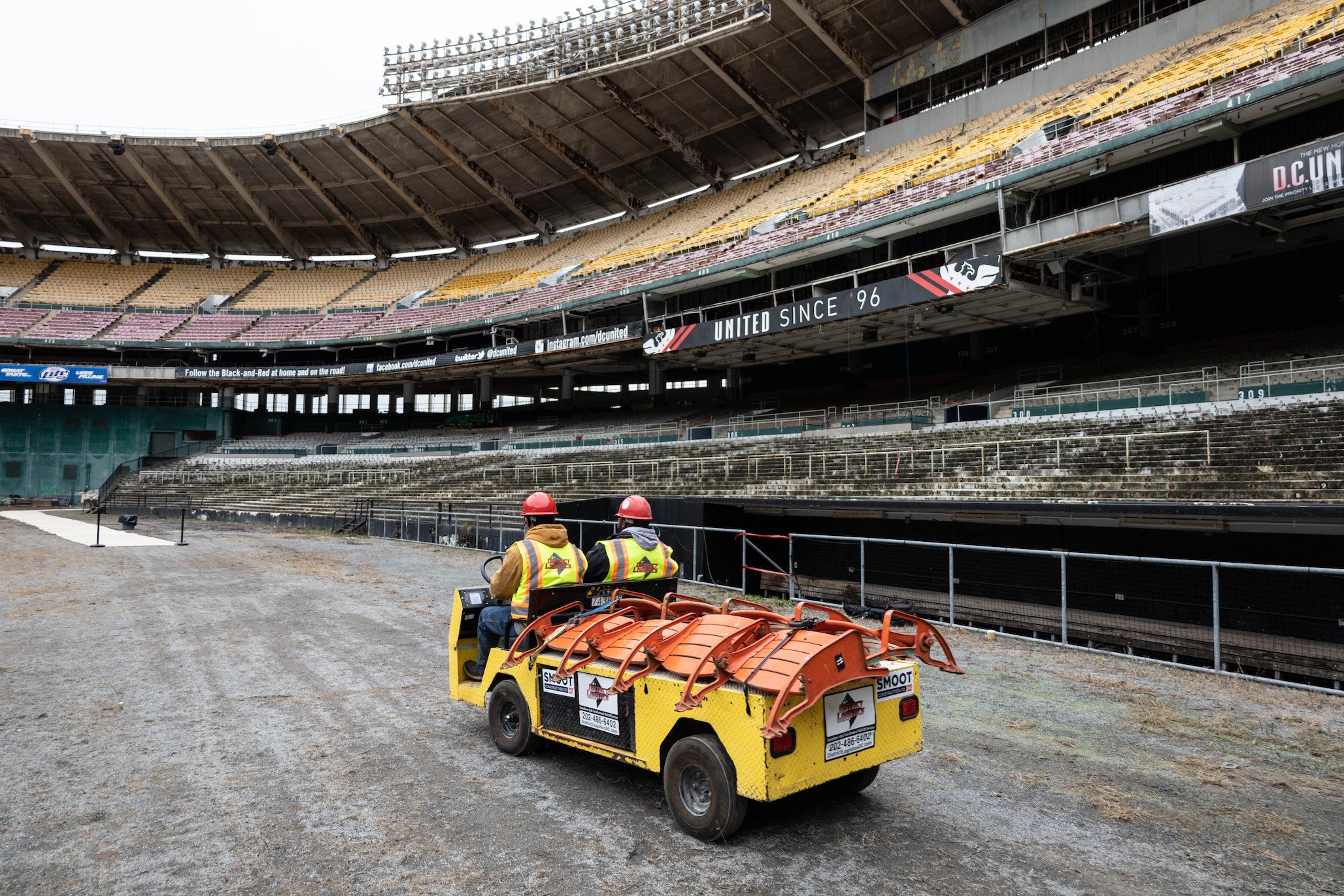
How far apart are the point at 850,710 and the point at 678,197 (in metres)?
43.2

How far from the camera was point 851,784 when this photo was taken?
450 centimetres

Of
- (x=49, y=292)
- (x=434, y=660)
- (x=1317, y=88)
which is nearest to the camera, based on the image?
(x=434, y=660)

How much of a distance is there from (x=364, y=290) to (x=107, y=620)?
42803 millimetres

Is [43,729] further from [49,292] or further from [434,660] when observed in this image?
[49,292]

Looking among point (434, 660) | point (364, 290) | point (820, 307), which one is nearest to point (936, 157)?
point (820, 307)

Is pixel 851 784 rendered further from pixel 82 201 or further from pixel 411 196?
→ pixel 82 201

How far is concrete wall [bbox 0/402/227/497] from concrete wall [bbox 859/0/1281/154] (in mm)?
46443

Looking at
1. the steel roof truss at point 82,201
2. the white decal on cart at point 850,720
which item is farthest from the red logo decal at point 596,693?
the steel roof truss at point 82,201

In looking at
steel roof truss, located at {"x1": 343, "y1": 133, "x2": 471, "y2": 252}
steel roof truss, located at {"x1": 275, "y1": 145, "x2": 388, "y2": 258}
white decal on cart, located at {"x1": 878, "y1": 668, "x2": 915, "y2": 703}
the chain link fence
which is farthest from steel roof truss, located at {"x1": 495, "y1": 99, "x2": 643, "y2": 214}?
white decal on cart, located at {"x1": 878, "y1": 668, "x2": 915, "y2": 703}

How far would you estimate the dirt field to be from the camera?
3.53m

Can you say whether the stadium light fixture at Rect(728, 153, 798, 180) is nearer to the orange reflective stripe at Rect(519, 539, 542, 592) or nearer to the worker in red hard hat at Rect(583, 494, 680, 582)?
the worker in red hard hat at Rect(583, 494, 680, 582)

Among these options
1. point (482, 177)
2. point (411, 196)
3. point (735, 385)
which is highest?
point (482, 177)

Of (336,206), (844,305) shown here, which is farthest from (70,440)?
(844,305)

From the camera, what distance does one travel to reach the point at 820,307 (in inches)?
971
